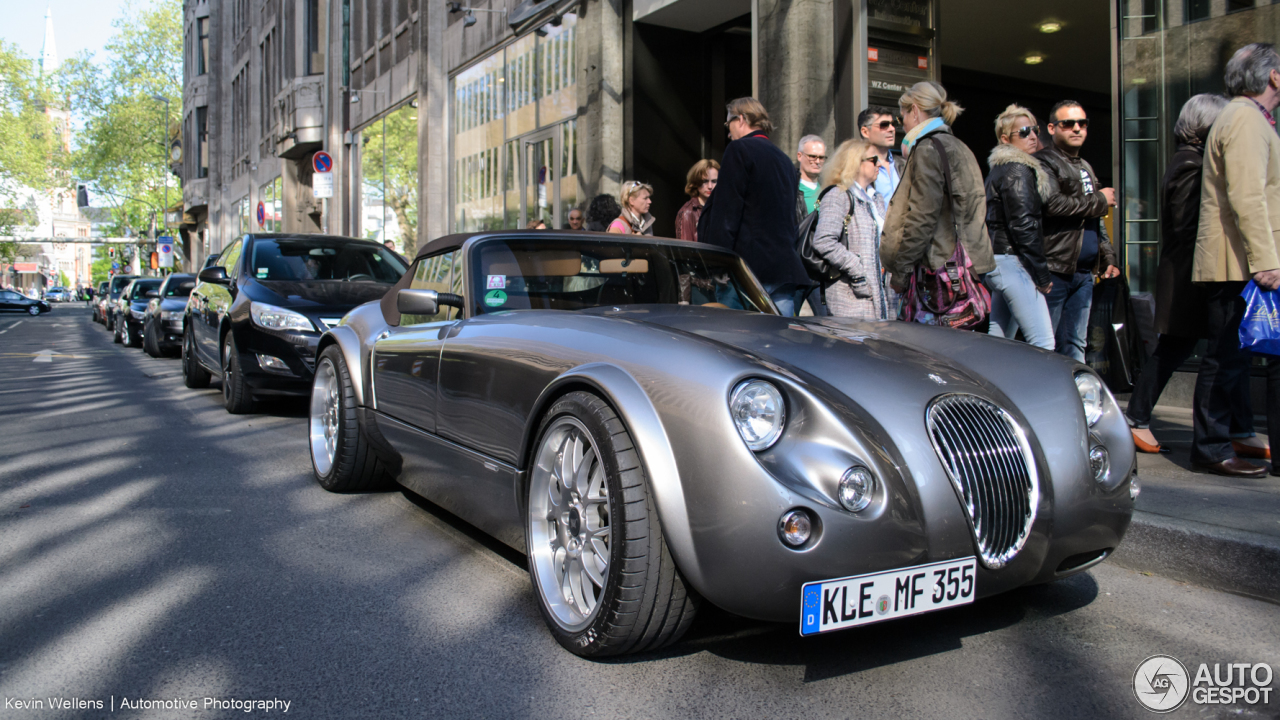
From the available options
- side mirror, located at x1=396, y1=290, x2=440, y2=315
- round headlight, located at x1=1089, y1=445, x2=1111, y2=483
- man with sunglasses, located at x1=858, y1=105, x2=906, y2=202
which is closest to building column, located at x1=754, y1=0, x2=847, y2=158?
man with sunglasses, located at x1=858, y1=105, x2=906, y2=202

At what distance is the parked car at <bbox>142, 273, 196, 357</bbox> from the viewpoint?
15367mm

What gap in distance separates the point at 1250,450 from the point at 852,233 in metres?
2.25

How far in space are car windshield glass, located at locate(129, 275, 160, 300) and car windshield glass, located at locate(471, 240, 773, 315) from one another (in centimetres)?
1834

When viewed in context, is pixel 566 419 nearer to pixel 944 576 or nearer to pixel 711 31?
pixel 944 576

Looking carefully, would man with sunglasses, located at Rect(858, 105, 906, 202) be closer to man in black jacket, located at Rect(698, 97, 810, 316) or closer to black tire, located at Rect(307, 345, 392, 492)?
man in black jacket, located at Rect(698, 97, 810, 316)

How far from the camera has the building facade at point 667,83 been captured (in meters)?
7.64

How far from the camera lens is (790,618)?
2.31m

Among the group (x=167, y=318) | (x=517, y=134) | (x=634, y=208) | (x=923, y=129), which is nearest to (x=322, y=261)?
(x=634, y=208)

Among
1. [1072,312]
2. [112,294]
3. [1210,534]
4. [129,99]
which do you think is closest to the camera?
[1210,534]

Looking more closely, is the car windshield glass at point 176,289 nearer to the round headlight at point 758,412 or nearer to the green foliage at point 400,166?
the green foliage at point 400,166

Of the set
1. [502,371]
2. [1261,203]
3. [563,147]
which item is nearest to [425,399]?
[502,371]

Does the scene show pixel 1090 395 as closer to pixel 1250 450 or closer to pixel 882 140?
pixel 1250 450

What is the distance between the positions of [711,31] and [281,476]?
1009cm

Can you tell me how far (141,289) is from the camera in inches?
784
